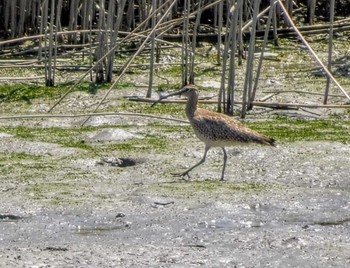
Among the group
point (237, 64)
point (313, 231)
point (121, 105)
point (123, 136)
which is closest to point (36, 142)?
point (123, 136)

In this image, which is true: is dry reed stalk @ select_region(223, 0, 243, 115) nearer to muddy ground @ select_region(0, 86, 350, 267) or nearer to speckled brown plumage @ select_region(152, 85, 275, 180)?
muddy ground @ select_region(0, 86, 350, 267)

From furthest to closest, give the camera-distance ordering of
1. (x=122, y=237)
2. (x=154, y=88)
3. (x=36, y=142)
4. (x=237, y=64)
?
(x=237, y=64) → (x=154, y=88) → (x=36, y=142) → (x=122, y=237)

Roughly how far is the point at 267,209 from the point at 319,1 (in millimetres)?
9075

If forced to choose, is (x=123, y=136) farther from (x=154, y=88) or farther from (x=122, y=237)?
(x=122, y=237)

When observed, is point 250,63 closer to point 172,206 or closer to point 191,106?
point 191,106

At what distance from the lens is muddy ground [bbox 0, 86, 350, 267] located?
21.4 ft

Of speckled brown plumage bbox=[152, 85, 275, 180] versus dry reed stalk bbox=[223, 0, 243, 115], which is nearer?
speckled brown plumage bbox=[152, 85, 275, 180]

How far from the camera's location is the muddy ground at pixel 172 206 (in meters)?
6.53

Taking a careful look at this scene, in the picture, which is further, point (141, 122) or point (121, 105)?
point (121, 105)

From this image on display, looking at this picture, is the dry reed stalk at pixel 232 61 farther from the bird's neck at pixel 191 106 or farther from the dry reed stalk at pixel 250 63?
the bird's neck at pixel 191 106

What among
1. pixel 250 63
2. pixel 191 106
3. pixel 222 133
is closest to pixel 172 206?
pixel 222 133

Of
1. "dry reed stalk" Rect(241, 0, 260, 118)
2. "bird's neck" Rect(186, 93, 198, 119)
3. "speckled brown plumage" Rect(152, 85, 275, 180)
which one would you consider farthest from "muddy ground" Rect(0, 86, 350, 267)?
"dry reed stalk" Rect(241, 0, 260, 118)

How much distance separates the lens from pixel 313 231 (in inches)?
279

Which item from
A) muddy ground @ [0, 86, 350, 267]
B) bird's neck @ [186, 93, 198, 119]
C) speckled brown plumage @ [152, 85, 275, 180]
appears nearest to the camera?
muddy ground @ [0, 86, 350, 267]
